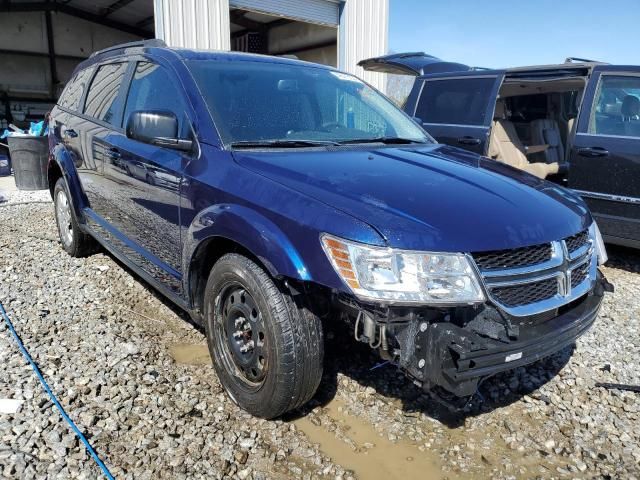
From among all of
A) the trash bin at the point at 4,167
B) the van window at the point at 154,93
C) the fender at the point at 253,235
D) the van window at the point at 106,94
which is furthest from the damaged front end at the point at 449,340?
the trash bin at the point at 4,167

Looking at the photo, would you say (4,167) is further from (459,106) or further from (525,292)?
(525,292)

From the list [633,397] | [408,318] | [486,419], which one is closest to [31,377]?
[408,318]

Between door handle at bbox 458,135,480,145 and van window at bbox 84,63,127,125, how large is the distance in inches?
142

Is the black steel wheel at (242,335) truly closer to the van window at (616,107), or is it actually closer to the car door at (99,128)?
the car door at (99,128)

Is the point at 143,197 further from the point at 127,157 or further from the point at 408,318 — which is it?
the point at 408,318

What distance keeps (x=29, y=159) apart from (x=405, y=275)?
889 centimetres

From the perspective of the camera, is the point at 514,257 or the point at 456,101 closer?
the point at 514,257

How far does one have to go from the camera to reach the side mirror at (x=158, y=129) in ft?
8.76

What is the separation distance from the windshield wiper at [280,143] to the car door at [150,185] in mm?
324

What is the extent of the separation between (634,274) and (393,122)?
308 centimetres

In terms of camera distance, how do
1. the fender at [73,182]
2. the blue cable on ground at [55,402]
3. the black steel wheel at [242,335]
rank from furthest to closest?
the fender at [73,182] → the black steel wheel at [242,335] → the blue cable on ground at [55,402]

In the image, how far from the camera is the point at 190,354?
3277mm

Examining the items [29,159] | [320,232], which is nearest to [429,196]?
[320,232]

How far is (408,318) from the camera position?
2.02 m
